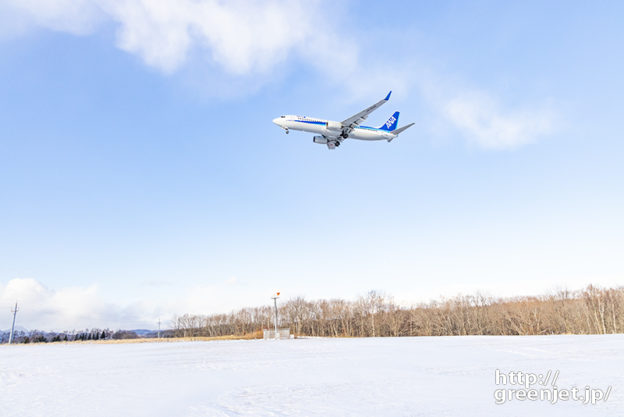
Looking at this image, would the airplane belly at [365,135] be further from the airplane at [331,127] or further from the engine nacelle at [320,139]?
the engine nacelle at [320,139]

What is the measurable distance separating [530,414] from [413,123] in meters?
28.2

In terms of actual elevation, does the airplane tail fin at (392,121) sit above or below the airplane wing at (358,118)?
above

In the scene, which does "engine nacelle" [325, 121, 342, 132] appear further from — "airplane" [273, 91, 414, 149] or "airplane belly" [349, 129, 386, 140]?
"airplane belly" [349, 129, 386, 140]

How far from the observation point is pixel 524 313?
2504 inches

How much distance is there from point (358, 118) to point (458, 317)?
181ft

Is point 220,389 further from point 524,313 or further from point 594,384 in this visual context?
point 524,313

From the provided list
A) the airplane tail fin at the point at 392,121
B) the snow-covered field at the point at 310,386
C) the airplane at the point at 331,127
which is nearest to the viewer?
the snow-covered field at the point at 310,386

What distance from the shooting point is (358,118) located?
31.4m

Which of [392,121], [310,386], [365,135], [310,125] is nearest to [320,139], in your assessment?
[310,125]

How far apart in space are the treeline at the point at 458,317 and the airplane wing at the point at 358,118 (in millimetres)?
47931

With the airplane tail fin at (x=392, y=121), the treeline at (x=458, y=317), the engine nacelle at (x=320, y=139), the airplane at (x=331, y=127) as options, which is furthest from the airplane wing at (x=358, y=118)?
the treeline at (x=458, y=317)

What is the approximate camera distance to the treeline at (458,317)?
58.2 metres

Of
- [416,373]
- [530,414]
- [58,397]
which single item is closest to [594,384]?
[530,414]

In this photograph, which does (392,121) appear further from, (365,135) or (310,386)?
(310,386)
